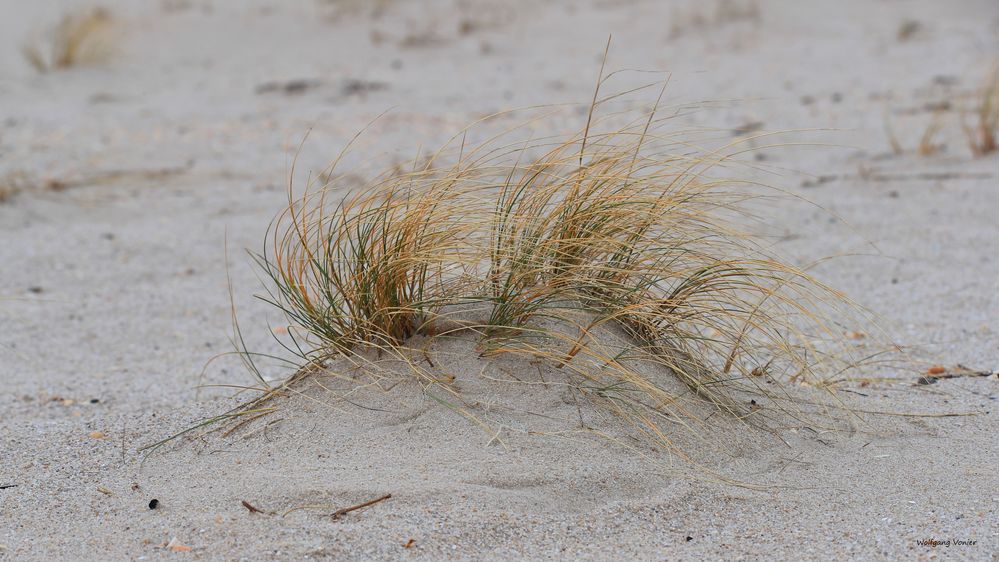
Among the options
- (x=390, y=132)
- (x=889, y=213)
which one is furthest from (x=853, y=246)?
(x=390, y=132)

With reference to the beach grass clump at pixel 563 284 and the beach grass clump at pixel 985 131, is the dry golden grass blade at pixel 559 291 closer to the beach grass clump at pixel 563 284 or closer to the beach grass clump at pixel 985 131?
the beach grass clump at pixel 563 284

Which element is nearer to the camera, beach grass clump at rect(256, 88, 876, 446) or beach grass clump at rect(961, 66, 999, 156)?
beach grass clump at rect(256, 88, 876, 446)

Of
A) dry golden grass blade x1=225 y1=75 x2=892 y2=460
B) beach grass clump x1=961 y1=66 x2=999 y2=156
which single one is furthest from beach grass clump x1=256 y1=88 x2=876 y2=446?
beach grass clump x1=961 y1=66 x2=999 y2=156

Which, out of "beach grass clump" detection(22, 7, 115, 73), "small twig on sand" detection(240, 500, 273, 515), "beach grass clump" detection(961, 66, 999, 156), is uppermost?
"beach grass clump" detection(961, 66, 999, 156)

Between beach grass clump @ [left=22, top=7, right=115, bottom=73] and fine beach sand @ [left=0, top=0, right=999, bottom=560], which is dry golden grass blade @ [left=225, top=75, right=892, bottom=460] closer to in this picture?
fine beach sand @ [left=0, top=0, right=999, bottom=560]

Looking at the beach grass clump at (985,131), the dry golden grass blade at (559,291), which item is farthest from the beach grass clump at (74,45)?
the dry golden grass blade at (559,291)

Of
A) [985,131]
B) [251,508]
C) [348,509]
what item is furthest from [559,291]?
[985,131]
